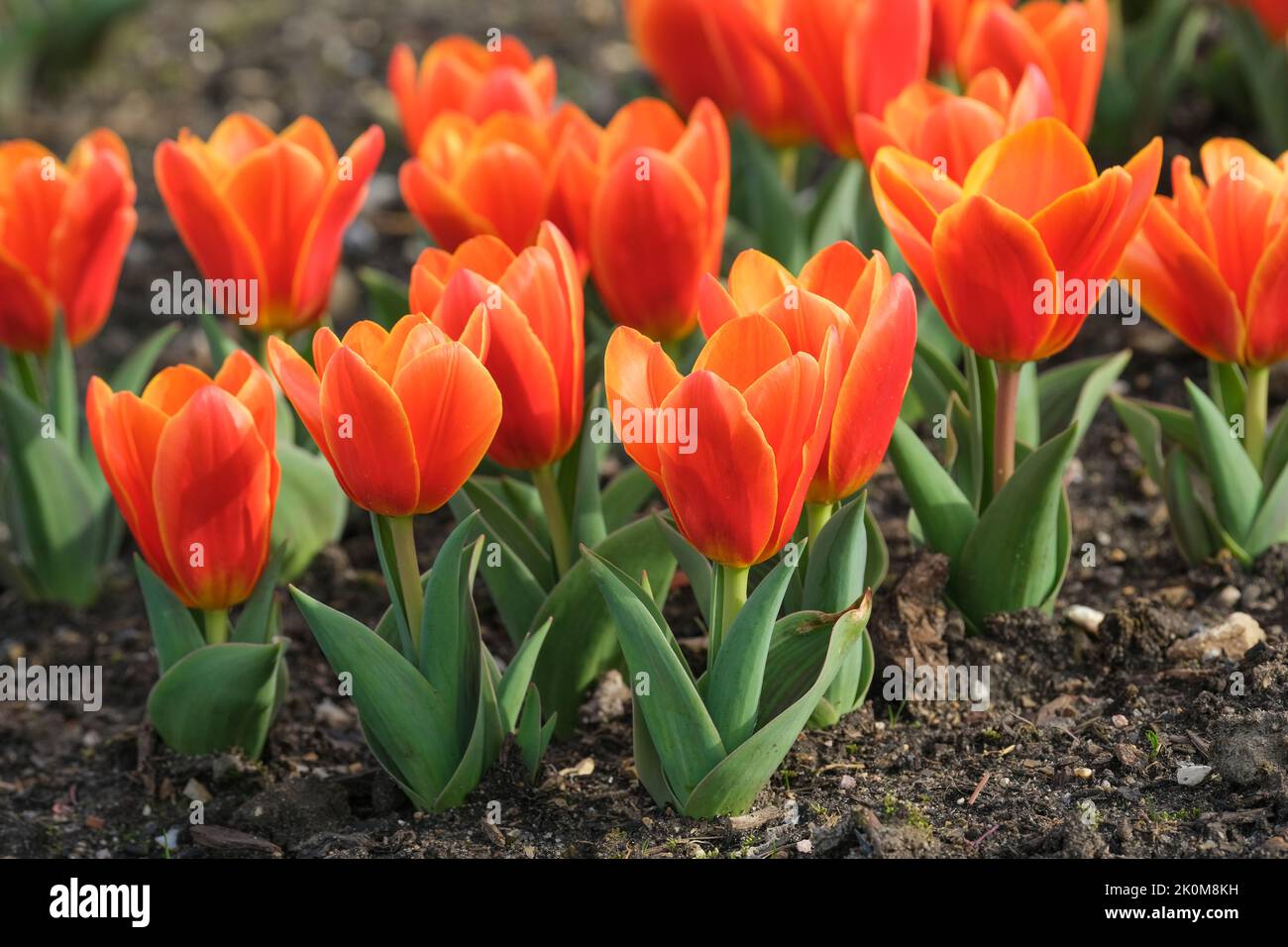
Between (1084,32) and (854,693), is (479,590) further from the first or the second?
(1084,32)

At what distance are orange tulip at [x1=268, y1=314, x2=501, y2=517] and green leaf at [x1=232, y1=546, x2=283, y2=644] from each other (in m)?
0.36

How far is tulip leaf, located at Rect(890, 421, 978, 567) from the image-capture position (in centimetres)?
247

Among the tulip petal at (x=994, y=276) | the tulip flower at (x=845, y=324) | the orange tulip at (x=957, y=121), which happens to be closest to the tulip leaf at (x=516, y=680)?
the tulip flower at (x=845, y=324)

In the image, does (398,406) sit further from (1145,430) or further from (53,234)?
(1145,430)

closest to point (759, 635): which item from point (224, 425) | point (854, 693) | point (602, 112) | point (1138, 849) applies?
point (854, 693)

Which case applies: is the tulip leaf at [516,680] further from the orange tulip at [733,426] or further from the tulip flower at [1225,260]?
the tulip flower at [1225,260]

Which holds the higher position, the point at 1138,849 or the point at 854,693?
the point at 854,693

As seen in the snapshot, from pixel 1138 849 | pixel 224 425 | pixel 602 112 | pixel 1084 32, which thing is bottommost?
pixel 1138 849

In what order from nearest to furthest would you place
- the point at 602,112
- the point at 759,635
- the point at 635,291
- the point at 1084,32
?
the point at 759,635 → the point at 635,291 → the point at 1084,32 → the point at 602,112

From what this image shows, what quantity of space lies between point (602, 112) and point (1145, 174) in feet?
9.41

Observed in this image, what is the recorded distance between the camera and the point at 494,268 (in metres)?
2.39

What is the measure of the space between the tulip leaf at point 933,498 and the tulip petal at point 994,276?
0.24 meters

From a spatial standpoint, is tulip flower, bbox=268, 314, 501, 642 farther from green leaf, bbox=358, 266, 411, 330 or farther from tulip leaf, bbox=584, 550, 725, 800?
green leaf, bbox=358, 266, 411, 330

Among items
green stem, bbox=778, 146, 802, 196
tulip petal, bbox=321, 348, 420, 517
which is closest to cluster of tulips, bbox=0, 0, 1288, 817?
tulip petal, bbox=321, 348, 420, 517
